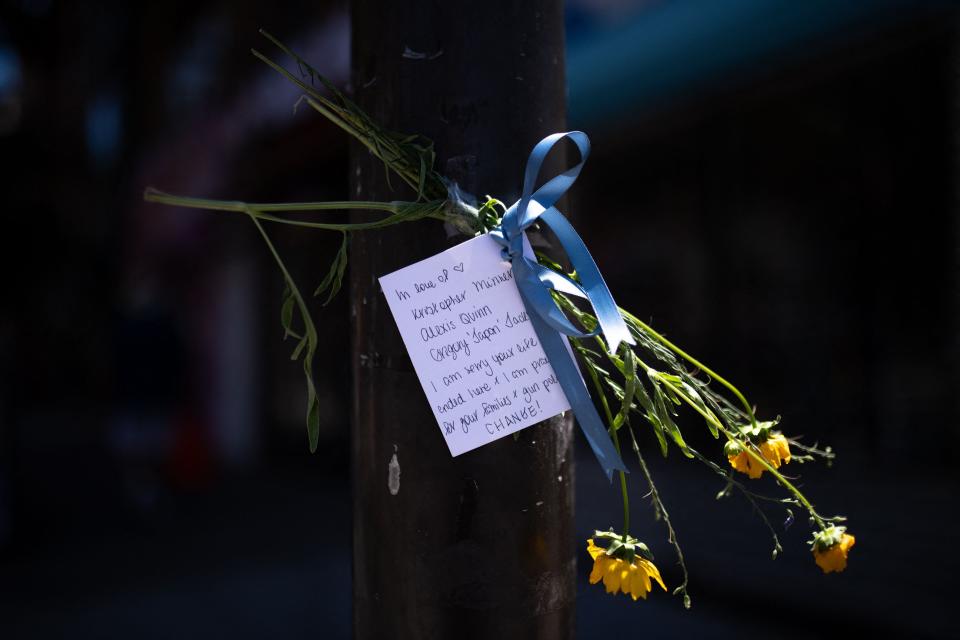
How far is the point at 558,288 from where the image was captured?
3.40 feet

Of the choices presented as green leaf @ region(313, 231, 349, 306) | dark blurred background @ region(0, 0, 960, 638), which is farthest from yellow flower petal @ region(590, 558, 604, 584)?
dark blurred background @ region(0, 0, 960, 638)

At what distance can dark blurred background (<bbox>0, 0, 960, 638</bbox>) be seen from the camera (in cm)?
411

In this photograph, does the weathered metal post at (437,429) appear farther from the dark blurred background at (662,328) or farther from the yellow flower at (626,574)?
the dark blurred background at (662,328)

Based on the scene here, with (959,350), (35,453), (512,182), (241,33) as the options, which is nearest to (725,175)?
(959,350)

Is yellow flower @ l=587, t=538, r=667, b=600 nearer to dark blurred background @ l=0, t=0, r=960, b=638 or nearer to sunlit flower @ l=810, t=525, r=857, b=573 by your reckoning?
sunlit flower @ l=810, t=525, r=857, b=573

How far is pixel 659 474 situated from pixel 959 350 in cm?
233

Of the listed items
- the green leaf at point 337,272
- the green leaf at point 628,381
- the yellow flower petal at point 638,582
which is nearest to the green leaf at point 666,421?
the green leaf at point 628,381

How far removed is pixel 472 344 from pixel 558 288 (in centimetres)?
14

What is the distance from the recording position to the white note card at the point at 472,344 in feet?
3.46

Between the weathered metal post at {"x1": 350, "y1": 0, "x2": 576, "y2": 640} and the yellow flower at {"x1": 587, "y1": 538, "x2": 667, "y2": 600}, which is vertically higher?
the weathered metal post at {"x1": 350, "y1": 0, "x2": 576, "y2": 640}

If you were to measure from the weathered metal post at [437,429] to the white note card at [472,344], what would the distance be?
77 millimetres

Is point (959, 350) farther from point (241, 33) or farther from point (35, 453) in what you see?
point (35, 453)

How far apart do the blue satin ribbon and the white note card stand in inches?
1.0

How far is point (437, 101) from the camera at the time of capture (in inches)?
44.8
